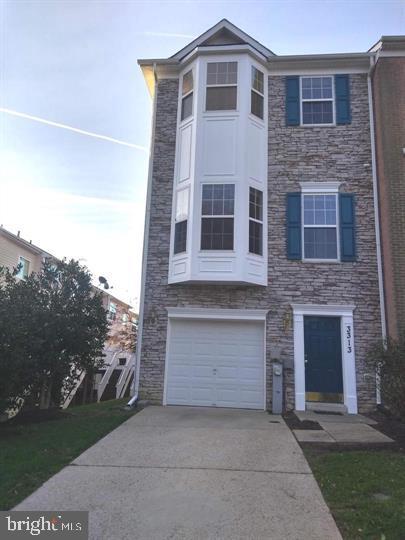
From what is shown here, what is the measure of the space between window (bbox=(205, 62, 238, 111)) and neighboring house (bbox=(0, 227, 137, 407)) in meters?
8.42

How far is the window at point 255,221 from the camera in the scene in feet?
35.9

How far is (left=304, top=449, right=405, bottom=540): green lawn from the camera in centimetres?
367

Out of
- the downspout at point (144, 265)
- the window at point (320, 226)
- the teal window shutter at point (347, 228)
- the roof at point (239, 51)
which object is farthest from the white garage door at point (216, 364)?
the roof at point (239, 51)

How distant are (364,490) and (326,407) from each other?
5.86m

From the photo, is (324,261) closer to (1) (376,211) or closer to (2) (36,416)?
(1) (376,211)

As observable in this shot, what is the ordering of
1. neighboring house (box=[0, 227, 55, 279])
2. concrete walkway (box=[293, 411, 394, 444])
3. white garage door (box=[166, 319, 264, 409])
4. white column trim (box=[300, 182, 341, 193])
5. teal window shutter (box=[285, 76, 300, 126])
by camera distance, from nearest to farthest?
concrete walkway (box=[293, 411, 394, 444]), white garage door (box=[166, 319, 264, 409]), white column trim (box=[300, 182, 341, 193]), teal window shutter (box=[285, 76, 300, 126]), neighboring house (box=[0, 227, 55, 279])

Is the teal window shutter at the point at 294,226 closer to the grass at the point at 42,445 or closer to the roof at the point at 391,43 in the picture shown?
the roof at the point at 391,43

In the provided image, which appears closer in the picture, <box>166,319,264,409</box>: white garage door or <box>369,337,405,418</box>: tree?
<box>369,337,405,418</box>: tree

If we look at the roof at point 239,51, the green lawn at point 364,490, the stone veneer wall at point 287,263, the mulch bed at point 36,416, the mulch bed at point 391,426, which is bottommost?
the mulch bed at point 36,416

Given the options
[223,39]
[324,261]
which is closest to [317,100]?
[223,39]

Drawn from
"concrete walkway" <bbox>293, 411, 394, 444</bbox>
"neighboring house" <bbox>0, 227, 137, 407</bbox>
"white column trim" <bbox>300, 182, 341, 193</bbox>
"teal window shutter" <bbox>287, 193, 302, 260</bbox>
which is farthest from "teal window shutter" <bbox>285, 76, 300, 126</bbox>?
"neighboring house" <bbox>0, 227, 137, 407</bbox>

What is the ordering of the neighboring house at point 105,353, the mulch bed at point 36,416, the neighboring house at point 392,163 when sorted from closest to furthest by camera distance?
the mulch bed at point 36,416, the neighboring house at point 392,163, the neighboring house at point 105,353

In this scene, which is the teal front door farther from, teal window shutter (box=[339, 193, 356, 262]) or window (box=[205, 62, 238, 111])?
window (box=[205, 62, 238, 111])

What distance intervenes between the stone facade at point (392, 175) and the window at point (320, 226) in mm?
1229
